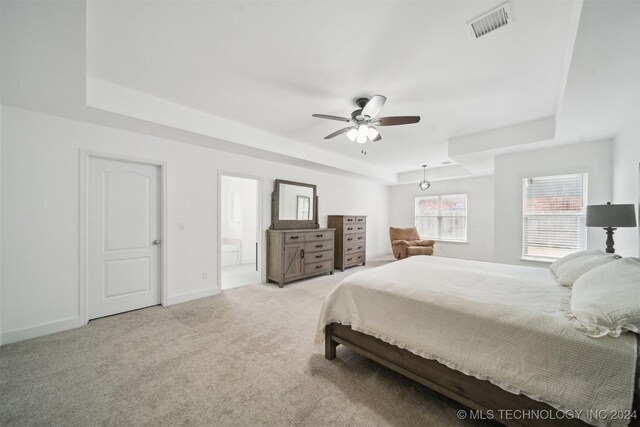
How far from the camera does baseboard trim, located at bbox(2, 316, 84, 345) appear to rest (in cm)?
241

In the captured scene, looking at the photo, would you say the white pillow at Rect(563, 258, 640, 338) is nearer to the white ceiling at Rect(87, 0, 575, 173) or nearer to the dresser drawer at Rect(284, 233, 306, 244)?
the white ceiling at Rect(87, 0, 575, 173)

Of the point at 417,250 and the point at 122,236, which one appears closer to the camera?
the point at 122,236

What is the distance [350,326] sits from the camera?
2.09 metres

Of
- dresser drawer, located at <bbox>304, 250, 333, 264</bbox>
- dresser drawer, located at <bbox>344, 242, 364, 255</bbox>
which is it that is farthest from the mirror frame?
dresser drawer, located at <bbox>344, 242, 364, 255</bbox>

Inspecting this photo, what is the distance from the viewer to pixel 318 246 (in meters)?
5.06

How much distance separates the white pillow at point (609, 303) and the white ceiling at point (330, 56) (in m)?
1.63

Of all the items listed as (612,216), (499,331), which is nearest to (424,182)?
(612,216)

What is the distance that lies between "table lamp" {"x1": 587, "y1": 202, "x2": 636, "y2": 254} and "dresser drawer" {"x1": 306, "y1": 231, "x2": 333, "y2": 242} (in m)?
3.80

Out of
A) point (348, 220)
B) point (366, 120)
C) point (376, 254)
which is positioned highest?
point (366, 120)

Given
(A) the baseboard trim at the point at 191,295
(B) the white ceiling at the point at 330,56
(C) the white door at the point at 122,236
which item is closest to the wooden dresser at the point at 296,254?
(A) the baseboard trim at the point at 191,295

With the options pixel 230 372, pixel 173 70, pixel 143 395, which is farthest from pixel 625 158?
pixel 143 395

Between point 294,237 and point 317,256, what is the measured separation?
742 mm

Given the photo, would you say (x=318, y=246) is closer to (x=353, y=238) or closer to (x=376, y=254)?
(x=353, y=238)

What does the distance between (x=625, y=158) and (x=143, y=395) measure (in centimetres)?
534
